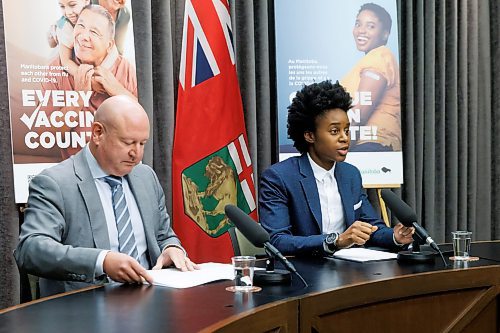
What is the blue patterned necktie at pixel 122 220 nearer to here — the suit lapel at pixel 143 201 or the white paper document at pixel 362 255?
the suit lapel at pixel 143 201

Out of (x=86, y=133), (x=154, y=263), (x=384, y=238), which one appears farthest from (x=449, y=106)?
(x=154, y=263)

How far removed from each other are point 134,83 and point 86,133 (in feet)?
1.13

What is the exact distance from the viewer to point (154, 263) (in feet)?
8.25

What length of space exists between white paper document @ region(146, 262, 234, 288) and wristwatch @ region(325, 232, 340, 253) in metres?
0.44

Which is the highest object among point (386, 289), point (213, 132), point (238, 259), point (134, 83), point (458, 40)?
point (458, 40)

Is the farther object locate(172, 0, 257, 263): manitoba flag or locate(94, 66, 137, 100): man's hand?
locate(172, 0, 257, 263): manitoba flag

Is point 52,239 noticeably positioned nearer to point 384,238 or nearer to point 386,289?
point 386,289

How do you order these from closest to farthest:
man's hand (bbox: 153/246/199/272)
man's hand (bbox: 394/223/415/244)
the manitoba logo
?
1. man's hand (bbox: 153/246/199/272)
2. man's hand (bbox: 394/223/415/244)
3. the manitoba logo

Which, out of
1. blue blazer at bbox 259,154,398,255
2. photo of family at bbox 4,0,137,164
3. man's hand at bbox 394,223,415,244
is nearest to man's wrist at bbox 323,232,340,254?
blue blazer at bbox 259,154,398,255

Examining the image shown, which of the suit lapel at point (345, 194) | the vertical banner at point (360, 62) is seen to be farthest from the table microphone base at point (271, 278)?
the vertical banner at point (360, 62)

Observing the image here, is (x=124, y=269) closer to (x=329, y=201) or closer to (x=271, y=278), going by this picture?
(x=271, y=278)

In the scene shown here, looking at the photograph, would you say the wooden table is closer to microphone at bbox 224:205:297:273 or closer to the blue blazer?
microphone at bbox 224:205:297:273

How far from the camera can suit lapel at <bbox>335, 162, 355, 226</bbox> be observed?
9.64ft

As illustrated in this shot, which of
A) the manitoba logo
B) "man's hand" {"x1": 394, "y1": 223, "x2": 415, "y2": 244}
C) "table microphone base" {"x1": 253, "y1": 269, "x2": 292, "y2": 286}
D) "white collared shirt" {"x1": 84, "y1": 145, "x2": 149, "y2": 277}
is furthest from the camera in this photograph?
the manitoba logo
